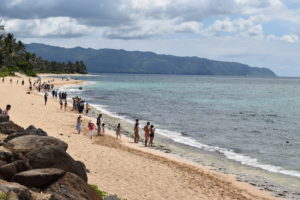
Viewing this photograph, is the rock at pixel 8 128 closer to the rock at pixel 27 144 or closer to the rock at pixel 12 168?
the rock at pixel 27 144

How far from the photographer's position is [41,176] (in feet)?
31.4

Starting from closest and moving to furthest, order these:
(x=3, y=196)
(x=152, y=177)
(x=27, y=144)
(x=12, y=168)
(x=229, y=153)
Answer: (x=3, y=196) < (x=12, y=168) < (x=27, y=144) < (x=152, y=177) < (x=229, y=153)

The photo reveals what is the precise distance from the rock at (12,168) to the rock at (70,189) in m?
1.24

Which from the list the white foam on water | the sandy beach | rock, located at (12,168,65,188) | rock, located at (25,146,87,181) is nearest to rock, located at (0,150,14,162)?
rock, located at (25,146,87,181)

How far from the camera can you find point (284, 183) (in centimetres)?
2058

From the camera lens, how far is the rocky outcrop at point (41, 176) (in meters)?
8.66

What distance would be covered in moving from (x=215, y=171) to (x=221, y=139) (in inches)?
523

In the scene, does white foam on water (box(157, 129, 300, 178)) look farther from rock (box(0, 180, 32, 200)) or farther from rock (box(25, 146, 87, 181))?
rock (box(0, 180, 32, 200))

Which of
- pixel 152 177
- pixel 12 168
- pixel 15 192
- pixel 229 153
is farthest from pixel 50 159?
pixel 229 153

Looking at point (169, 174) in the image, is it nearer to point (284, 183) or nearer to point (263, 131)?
point (284, 183)

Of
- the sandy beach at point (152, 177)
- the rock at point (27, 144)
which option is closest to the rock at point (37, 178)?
the rock at point (27, 144)

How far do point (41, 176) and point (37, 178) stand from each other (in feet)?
0.36

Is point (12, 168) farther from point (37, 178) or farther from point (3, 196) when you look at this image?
point (3, 196)

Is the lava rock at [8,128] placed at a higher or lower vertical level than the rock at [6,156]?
lower
